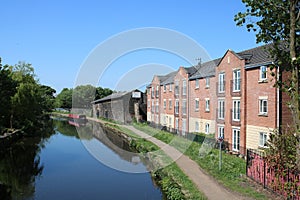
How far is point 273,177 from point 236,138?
10.3m

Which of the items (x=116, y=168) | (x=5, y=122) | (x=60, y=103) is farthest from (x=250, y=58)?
(x=60, y=103)

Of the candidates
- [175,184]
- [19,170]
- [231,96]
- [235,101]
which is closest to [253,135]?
[235,101]

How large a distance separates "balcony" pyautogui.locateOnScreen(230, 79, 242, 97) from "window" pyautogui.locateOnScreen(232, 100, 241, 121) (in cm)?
54

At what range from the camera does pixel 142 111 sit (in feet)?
175

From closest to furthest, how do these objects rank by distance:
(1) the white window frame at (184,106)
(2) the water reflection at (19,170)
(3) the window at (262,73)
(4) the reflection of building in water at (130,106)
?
(2) the water reflection at (19,170), (3) the window at (262,73), (1) the white window frame at (184,106), (4) the reflection of building in water at (130,106)

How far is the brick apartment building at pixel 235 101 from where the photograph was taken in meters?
17.9

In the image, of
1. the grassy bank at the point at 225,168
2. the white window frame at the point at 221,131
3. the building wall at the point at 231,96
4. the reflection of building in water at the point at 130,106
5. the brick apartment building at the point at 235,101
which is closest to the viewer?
the grassy bank at the point at 225,168

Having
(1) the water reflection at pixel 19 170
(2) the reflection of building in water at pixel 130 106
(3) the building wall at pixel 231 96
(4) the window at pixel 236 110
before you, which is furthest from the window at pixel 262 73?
(2) the reflection of building in water at pixel 130 106

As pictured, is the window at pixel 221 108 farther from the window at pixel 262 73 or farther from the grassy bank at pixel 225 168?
the window at pixel 262 73

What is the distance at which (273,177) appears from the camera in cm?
1105

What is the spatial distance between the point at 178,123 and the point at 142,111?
64.2ft

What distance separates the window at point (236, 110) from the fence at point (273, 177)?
775 cm

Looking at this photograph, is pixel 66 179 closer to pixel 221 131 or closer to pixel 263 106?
pixel 221 131

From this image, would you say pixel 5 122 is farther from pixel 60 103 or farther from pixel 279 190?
pixel 60 103
